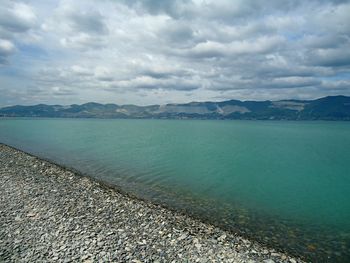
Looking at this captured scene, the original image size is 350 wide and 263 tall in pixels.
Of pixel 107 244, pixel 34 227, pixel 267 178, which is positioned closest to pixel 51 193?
pixel 34 227

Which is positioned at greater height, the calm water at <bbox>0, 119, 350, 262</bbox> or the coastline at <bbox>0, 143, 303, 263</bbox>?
the coastline at <bbox>0, 143, 303, 263</bbox>

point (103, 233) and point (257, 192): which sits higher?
point (103, 233)

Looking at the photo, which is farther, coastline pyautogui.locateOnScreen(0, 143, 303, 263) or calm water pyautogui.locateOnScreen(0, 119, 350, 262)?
calm water pyautogui.locateOnScreen(0, 119, 350, 262)

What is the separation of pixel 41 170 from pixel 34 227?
18557mm

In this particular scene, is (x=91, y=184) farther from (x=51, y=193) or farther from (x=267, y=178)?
(x=267, y=178)

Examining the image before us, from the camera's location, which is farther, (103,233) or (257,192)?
(257,192)

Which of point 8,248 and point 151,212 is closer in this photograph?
point 8,248

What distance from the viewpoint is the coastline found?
13773 mm

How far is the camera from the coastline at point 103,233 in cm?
1377

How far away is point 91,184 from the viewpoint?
2736cm

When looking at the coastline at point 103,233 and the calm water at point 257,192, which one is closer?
the coastline at point 103,233

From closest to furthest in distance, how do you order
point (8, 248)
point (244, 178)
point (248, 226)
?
point (8, 248) → point (248, 226) → point (244, 178)

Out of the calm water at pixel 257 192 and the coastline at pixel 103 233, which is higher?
the coastline at pixel 103 233

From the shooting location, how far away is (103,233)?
1591 cm
